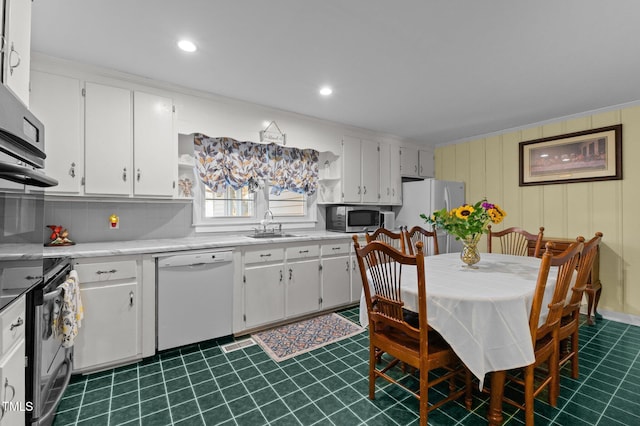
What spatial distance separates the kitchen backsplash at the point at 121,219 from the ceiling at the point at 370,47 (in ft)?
3.85

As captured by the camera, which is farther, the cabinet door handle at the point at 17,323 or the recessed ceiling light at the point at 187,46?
the recessed ceiling light at the point at 187,46

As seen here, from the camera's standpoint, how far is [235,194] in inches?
137

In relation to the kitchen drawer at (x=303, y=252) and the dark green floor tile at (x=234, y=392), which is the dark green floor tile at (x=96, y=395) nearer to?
the dark green floor tile at (x=234, y=392)

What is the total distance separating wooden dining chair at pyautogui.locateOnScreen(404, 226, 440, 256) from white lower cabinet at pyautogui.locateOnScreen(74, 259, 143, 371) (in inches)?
91.2

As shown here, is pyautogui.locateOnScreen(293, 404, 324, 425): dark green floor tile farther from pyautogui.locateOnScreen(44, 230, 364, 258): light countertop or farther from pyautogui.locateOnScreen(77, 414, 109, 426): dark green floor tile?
pyautogui.locateOnScreen(44, 230, 364, 258): light countertop

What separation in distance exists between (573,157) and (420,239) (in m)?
2.19

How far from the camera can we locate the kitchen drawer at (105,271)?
2082 mm

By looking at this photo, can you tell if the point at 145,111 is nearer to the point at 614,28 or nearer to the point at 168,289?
the point at 168,289

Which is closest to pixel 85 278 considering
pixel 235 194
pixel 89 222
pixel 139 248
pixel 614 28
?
pixel 139 248

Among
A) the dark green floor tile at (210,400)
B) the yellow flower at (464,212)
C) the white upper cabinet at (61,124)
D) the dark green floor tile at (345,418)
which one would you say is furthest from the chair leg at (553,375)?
the white upper cabinet at (61,124)

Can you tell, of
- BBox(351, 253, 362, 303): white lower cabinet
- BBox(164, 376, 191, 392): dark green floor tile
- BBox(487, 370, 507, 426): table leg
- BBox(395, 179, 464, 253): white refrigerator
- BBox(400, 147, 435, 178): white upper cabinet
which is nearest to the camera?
BBox(487, 370, 507, 426): table leg

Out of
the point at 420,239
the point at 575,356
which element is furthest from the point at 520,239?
the point at 575,356

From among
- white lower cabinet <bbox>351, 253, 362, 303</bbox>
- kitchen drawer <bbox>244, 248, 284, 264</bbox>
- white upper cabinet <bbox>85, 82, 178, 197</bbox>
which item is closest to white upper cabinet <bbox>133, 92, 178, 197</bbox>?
white upper cabinet <bbox>85, 82, 178, 197</bbox>

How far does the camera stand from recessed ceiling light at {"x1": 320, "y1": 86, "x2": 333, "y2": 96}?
284cm
